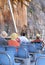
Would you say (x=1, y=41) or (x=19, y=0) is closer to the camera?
(x=1, y=41)

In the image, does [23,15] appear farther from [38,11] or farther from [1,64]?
[1,64]

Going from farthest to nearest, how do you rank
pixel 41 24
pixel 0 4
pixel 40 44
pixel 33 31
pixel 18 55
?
1. pixel 41 24
2. pixel 33 31
3. pixel 0 4
4. pixel 40 44
5. pixel 18 55

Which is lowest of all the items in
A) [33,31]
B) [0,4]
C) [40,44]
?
[33,31]

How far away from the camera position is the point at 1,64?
4258 millimetres

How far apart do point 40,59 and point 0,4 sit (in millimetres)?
9329

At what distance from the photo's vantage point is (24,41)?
23.2 feet

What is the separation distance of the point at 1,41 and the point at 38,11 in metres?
18.0

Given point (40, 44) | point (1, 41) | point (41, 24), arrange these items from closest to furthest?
1. point (1, 41)
2. point (40, 44)
3. point (41, 24)

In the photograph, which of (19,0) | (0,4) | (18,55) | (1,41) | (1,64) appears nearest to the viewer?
(1,64)

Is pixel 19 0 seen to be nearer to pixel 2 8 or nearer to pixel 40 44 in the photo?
pixel 2 8

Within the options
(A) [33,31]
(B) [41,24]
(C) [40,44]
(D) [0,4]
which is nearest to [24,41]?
(C) [40,44]

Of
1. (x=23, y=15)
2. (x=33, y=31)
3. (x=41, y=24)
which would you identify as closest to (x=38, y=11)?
(x=41, y=24)

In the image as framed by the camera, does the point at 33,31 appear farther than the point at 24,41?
Yes

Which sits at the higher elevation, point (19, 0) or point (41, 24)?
point (19, 0)
